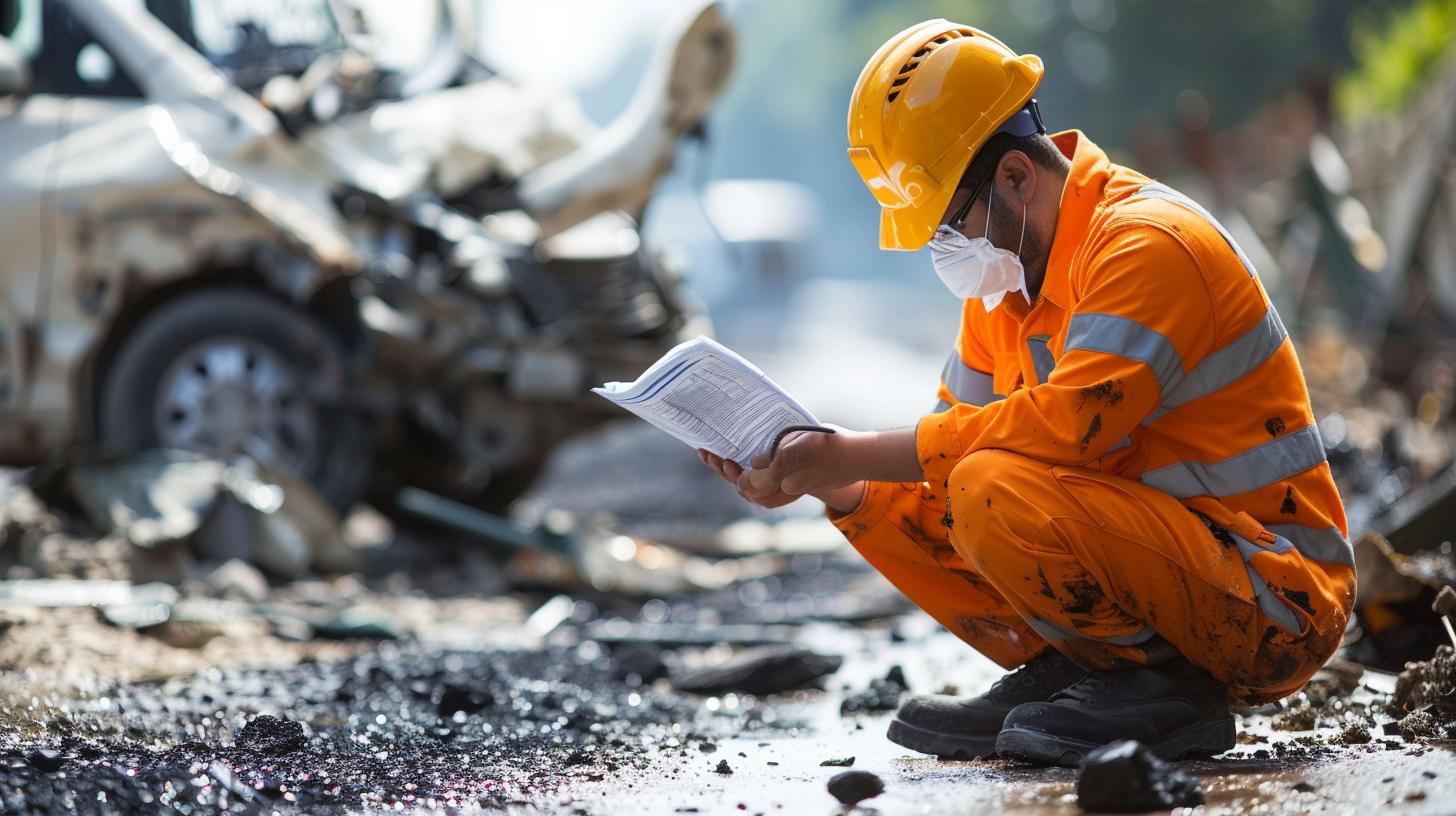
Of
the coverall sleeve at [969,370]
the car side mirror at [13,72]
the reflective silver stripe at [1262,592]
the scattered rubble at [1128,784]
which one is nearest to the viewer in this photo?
the scattered rubble at [1128,784]

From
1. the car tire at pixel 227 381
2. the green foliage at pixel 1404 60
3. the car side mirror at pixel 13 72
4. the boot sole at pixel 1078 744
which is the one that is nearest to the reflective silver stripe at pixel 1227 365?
the boot sole at pixel 1078 744

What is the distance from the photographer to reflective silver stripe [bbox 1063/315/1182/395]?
2.70m

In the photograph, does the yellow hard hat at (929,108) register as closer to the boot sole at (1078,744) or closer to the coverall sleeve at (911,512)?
the coverall sleeve at (911,512)

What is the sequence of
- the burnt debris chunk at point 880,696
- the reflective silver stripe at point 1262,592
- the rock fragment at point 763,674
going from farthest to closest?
the rock fragment at point 763,674 → the burnt debris chunk at point 880,696 → the reflective silver stripe at point 1262,592

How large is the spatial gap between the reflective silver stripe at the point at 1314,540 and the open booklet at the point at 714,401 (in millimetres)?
888

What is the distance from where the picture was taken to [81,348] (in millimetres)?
6637

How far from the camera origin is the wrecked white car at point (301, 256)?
6.62 metres

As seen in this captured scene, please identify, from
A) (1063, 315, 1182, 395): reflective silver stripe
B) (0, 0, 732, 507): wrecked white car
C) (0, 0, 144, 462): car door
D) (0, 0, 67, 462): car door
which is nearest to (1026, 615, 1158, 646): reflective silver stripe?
(1063, 315, 1182, 395): reflective silver stripe

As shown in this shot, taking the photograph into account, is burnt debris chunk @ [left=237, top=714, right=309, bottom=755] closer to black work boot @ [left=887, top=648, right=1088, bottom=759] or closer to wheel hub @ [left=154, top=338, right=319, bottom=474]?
black work boot @ [left=887, top=648, right=1088, bottom=759]

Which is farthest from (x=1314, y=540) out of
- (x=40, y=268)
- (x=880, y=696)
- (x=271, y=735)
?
(x=40, y=268)

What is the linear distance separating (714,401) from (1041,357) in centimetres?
63

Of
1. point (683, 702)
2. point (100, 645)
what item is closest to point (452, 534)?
point (100, 645)

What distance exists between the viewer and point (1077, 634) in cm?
293

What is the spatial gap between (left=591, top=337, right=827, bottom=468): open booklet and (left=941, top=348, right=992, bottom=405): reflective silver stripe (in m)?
0.45
